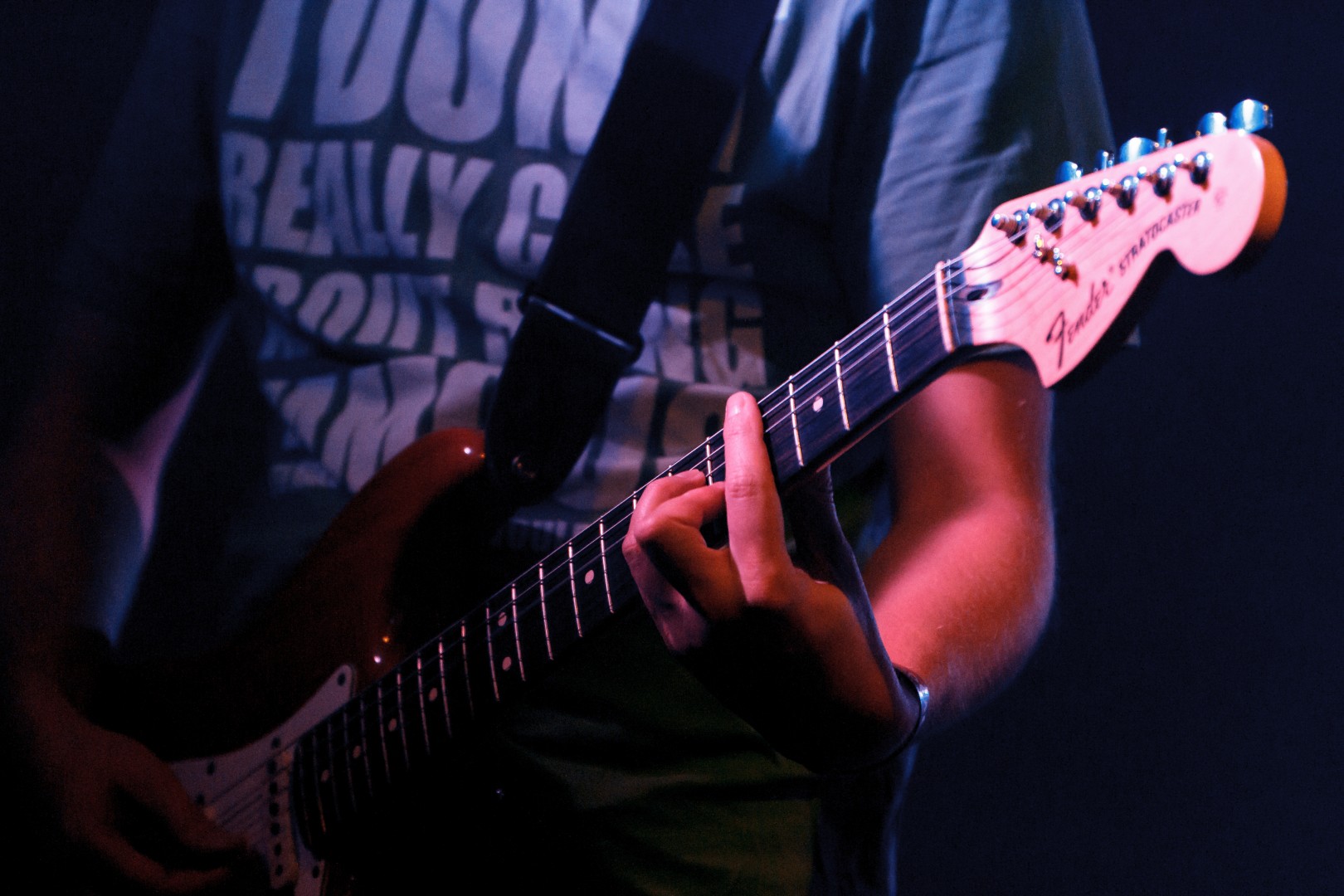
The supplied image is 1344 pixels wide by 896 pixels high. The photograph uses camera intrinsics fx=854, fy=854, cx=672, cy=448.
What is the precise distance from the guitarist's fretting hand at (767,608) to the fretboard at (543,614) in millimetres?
31

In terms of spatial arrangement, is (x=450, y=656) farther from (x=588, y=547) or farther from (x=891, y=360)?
(x=891, y=360)

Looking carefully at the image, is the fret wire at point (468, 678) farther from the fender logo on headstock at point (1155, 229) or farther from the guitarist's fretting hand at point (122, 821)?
the fender logo on headstock at point (1155, 229)

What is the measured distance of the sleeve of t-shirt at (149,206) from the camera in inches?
35.8

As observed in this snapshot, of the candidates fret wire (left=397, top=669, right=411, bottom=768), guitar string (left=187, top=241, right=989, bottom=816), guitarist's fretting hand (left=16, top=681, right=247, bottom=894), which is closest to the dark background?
guitarist's fretting hand (left=16, top=681, right=247, bottom=894)

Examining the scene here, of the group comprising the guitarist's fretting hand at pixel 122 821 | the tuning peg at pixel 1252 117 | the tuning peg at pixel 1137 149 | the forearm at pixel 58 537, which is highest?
the tuning peg at pixel 1252 117

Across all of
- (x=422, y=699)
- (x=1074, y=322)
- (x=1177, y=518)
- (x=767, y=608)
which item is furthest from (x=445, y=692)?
(x=1177, y=518)

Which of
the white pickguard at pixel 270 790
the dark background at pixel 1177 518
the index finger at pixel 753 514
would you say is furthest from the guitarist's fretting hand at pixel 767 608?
the dark background at pixel 1177 518

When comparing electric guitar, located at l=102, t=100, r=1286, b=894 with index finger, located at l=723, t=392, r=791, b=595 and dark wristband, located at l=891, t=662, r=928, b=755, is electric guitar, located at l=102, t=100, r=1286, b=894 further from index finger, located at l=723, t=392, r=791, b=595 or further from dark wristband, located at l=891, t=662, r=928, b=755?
dark wristband, located at l=891, t=662, r=928, b=755

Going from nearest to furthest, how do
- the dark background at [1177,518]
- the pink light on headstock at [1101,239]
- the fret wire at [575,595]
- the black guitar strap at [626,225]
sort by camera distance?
1. the pink light on headstock at [1101,239]
2. the fret wire at [575,595]
3. the black guitar strap at [626,225]
4. the dark background at [1177,518]

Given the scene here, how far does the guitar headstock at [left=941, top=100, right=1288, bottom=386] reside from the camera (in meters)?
0.30

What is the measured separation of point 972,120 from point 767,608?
377 millimetres

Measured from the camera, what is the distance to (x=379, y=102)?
80 centimetres

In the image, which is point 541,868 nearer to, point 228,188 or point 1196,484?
point 228,188

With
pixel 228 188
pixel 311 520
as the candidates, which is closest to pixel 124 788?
pixel 311 520
